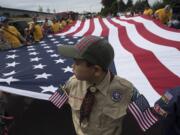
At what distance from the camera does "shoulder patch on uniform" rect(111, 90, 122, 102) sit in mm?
1883

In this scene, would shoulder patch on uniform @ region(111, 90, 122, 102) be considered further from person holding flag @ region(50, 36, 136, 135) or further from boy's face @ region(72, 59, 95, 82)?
boy's face @ region(72, 59, 95, 82)

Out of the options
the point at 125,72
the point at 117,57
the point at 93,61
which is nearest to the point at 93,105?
the point at 93,61

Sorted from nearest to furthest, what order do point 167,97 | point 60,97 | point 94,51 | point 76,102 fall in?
1. point 167,97
2. point 94,51
3. point 76,102
4. point 60,97

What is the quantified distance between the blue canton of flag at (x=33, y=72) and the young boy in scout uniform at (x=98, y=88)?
1417 mm

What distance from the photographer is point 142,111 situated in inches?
81.0

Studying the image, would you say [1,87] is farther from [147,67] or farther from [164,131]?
[164,131]

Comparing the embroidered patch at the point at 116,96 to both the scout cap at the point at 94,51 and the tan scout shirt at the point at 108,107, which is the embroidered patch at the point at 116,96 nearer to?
the tan scout shirt at the point at 108,107

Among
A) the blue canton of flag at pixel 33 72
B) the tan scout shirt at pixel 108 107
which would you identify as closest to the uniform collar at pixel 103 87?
the tan scout shirt at pixel 108 107

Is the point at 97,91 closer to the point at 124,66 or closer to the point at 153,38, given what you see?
the point at 124,66

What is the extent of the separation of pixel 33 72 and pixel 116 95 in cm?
221

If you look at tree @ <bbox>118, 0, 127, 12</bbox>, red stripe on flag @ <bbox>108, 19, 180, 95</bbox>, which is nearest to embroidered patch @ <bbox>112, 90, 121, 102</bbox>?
red stripe on flag @ <bbox>108, 19, 180, 95</bbox>

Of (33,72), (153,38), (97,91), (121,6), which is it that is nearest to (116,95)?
(97,91)

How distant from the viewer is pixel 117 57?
439 centimetres

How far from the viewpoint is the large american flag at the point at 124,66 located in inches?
133
